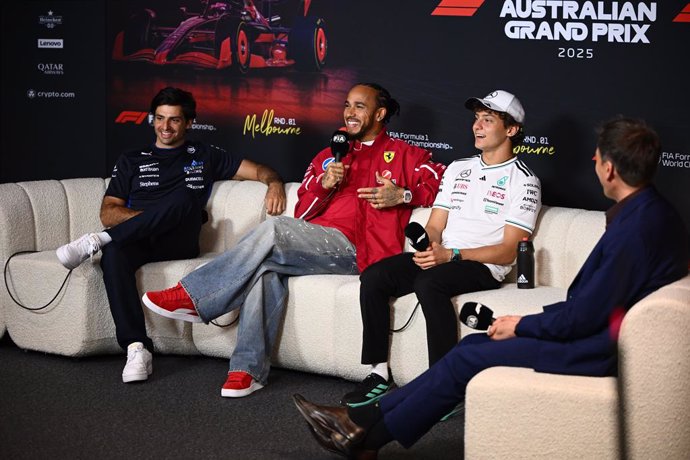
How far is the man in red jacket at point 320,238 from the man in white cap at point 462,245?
0.83 feet

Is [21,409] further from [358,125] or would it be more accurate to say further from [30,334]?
[358,125]

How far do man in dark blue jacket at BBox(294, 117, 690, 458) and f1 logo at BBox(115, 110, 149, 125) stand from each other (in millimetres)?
3727

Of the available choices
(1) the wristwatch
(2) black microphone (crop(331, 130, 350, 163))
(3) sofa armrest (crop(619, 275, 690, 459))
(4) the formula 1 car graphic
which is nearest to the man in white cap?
(1) the wristwatch

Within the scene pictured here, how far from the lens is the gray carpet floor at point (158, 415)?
3576 millimetres

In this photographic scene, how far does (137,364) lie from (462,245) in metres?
1.45

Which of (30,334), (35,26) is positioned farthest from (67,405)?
(35,26)

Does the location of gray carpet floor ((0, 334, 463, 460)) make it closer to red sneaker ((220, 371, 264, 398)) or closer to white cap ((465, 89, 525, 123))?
red sneaker ((220, 371, 264, 398))

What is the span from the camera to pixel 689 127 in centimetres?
483

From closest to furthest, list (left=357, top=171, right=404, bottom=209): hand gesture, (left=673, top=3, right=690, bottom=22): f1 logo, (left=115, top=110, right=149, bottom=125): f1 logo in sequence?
(left=357, top=171, right=404, bottom=209): hand gesture
(left=673, top=3, right=690, bottom=22): f1 logo
(left=115, top=110, right=149, bottom=125): f1 logo

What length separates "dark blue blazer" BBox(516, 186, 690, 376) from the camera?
9.23ft

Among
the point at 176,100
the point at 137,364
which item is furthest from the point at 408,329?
the point at 176,100

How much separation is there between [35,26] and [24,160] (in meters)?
0.86

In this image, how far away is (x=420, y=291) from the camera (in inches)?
160

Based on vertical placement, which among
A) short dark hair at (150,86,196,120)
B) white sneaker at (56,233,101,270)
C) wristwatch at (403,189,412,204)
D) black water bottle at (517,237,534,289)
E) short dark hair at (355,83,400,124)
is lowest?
white sneaker at (56,233,101,270)
